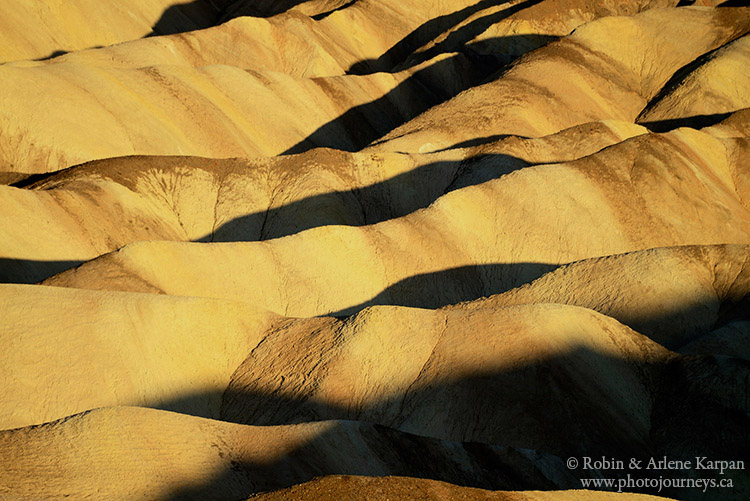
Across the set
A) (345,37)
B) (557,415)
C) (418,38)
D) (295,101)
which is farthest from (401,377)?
(418,38)

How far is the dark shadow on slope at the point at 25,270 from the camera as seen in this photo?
16.6m

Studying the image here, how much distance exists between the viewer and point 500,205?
20.3 meters

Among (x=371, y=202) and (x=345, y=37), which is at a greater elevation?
(x=345, y=37)

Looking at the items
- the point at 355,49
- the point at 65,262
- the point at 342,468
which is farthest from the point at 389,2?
the point at 342,468

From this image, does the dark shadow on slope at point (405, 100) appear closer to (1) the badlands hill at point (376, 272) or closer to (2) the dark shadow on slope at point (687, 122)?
(1) the badlands hill at point (376, 272)

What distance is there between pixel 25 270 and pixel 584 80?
20.4m

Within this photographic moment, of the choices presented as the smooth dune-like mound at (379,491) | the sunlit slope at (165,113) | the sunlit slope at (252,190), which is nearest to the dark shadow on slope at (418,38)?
the sunlit slope at (165,113)

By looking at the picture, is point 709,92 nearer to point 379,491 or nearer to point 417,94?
point 417,94

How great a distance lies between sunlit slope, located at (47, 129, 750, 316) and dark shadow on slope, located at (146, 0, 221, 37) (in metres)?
26.2

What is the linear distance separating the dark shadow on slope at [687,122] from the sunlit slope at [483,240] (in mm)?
5291

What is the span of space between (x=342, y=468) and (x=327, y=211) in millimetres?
12822

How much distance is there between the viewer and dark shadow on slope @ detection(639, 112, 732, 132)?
29766 mm

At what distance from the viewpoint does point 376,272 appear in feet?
60.1

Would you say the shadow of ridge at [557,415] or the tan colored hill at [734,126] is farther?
the tan colored hill at [734,126]
